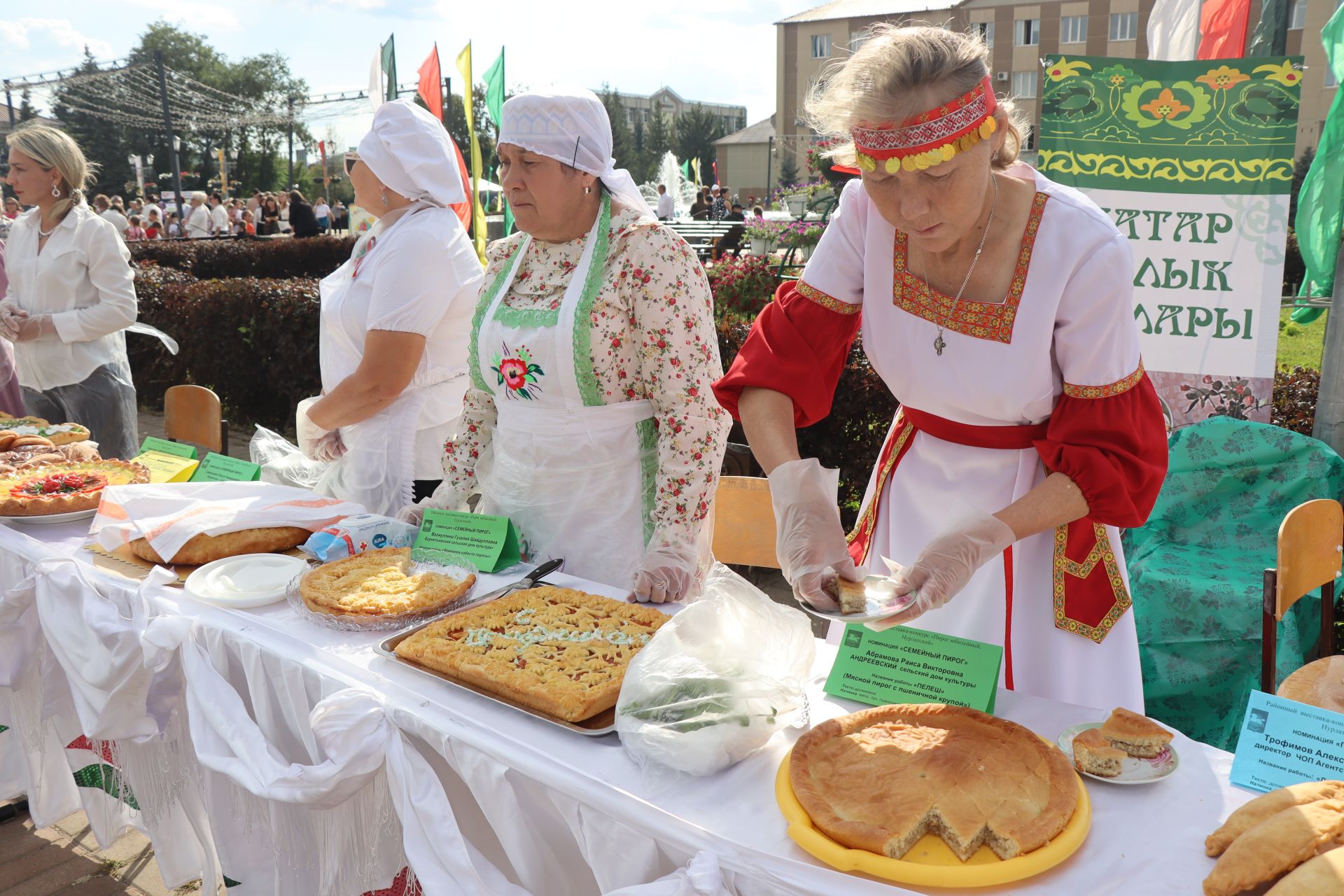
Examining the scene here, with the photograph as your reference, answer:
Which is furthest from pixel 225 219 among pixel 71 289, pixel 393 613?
pixel 393 613

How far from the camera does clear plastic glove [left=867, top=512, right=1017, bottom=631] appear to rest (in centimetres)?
132

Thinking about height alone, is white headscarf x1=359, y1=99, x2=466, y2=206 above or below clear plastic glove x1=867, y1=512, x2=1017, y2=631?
above

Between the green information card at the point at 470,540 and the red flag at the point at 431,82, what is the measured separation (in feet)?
20.2

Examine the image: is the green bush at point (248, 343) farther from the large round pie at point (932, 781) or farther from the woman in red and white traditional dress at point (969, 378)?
the large round pie at point (932, 781)

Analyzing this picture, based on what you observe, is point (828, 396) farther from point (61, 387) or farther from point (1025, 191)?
point (61, 387)

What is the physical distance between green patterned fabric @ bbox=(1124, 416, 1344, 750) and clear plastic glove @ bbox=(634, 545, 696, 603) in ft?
6.36

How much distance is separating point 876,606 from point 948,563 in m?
0.13

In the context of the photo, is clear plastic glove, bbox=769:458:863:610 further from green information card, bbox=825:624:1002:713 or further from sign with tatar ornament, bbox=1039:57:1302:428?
sign with tatar ornament, bbox=1039:57:1302:428

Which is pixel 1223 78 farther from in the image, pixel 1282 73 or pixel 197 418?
pixel 197 418

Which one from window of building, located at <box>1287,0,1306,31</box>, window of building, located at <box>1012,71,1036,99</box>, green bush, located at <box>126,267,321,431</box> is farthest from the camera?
window of building, located at <box>1012,71,1036,99</box>

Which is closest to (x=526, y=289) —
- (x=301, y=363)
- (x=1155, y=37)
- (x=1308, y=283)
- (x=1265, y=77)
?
(x=1265, y=77)

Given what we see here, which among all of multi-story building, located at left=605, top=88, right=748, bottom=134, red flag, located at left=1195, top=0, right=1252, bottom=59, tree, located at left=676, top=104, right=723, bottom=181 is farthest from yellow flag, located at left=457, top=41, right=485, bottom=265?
multi-story building, located at left=605, top=88, right=748, bottom=134

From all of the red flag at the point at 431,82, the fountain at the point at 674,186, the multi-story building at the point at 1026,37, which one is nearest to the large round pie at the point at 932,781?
the red flag at the point at 431,82

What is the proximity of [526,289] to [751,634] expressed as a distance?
3.93 ft
